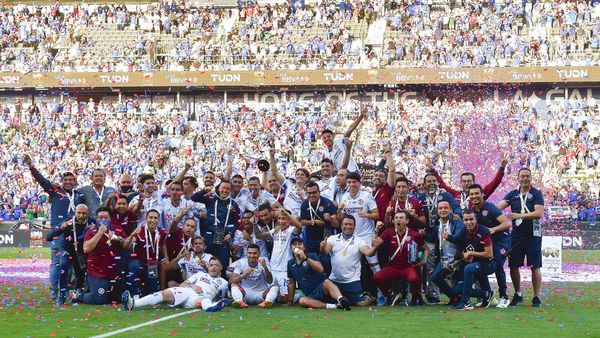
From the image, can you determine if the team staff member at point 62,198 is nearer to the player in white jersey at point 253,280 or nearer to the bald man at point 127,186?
the bald man at point 127,186

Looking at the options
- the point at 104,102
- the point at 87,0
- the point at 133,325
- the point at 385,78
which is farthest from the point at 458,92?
the point at 133,325

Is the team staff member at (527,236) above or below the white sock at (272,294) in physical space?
above

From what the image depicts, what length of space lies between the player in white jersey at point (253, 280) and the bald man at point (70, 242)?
2336 millimetres

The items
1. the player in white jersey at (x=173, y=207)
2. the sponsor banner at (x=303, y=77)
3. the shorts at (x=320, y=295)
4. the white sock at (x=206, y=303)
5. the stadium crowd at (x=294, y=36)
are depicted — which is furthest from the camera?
the stadium crowd at (x=294, y=36)

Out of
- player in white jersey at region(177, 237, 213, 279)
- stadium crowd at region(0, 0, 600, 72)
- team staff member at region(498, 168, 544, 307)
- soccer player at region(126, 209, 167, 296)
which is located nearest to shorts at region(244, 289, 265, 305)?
player in white jersey at region(177, 237, 213, 279)

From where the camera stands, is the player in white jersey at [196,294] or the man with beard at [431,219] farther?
the man with beard at [431,219]

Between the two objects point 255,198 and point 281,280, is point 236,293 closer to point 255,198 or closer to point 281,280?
point 281,280

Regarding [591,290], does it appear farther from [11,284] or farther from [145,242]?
[11,284]

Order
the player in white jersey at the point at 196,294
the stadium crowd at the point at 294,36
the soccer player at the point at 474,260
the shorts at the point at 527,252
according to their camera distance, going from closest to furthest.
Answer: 1. the player in white jersey at the point at 196,294
2. the soccer player at the point at 474,260
3. the shorts at the point at 527,252
4. the stadium crowd at the point at 294,36

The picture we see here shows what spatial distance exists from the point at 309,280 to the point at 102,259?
3.06m

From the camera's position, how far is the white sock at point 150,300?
1434cm

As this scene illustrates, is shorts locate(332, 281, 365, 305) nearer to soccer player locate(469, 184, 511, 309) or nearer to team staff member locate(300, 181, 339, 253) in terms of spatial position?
team staff member locate(300, 181, 339, 253)

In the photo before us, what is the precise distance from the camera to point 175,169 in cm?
4284

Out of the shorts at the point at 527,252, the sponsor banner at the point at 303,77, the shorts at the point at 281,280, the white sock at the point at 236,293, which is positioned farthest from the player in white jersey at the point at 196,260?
the sponsor banner at the point at 303,77
